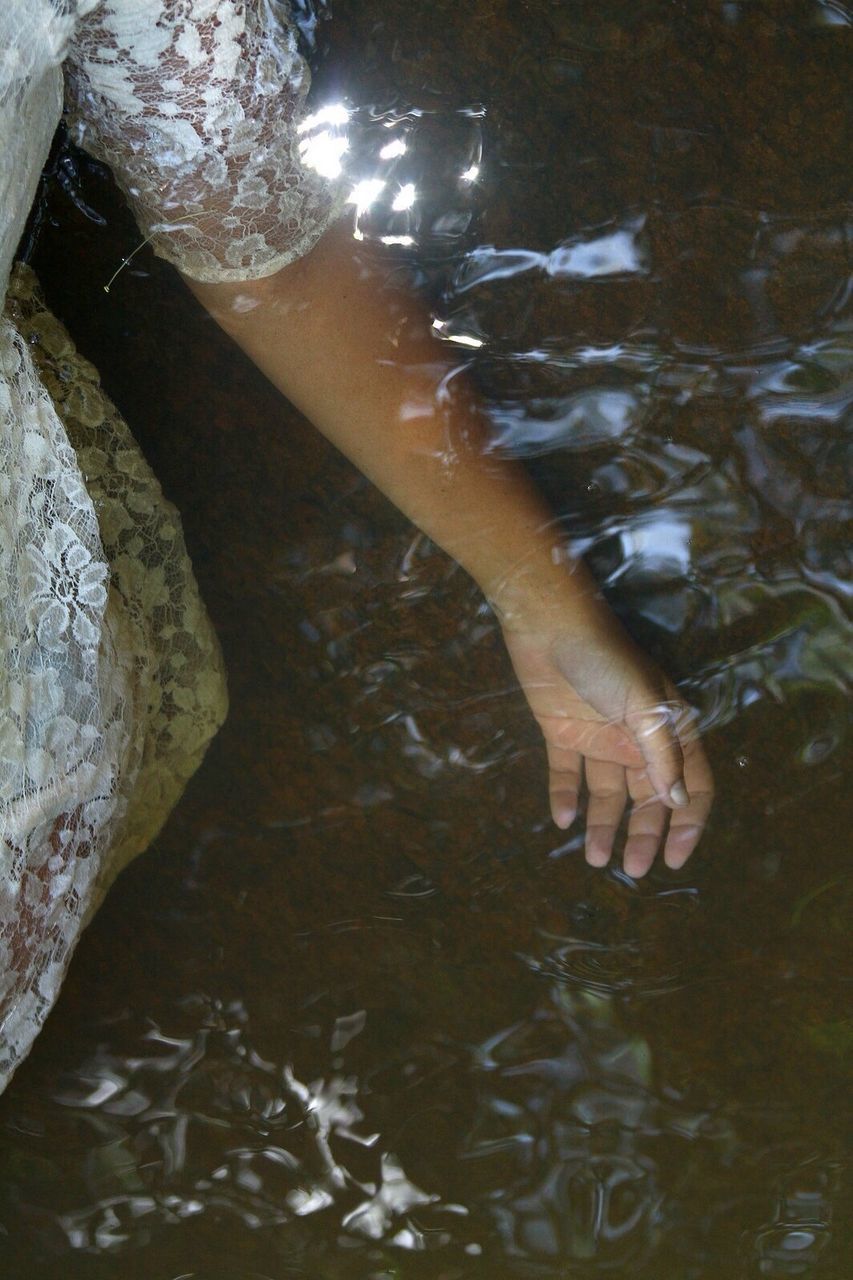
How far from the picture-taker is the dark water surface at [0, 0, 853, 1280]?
3.91ft

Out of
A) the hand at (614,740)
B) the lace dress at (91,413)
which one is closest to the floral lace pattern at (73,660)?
the lace dress at (91,413)

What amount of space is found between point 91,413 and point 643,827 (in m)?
0.74

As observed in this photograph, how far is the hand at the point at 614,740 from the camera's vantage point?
114cm

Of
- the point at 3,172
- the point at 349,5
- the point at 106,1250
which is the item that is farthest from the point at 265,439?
the point at 106,1250

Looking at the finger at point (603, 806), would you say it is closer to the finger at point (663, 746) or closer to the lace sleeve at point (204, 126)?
the finger at point (663, 746)

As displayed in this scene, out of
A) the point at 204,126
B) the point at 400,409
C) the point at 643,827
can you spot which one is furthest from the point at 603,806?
the point at 204,126

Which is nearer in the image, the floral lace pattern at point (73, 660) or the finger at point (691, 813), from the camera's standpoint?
the floral lace pattern at point (73, 660)

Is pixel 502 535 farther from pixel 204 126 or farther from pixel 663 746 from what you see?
pixel 204 126

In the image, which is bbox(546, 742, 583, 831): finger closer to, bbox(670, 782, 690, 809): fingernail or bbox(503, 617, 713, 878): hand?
bbox(503, 617, 713, 878): hand

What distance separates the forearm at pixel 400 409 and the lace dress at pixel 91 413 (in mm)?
60

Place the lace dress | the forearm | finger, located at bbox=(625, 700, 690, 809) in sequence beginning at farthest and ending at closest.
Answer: finger, located at bbox=(625, 700, 690, 809) < the forearm < the lace dress

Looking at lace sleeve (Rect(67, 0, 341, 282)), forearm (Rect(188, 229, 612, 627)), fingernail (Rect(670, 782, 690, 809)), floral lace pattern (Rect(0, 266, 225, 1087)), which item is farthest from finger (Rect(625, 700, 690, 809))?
lace sleeve (Rect(67, 0, 341, 282))

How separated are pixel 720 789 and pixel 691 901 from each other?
13 centimetres

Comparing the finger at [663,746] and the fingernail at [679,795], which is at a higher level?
the finger at [663,746]
